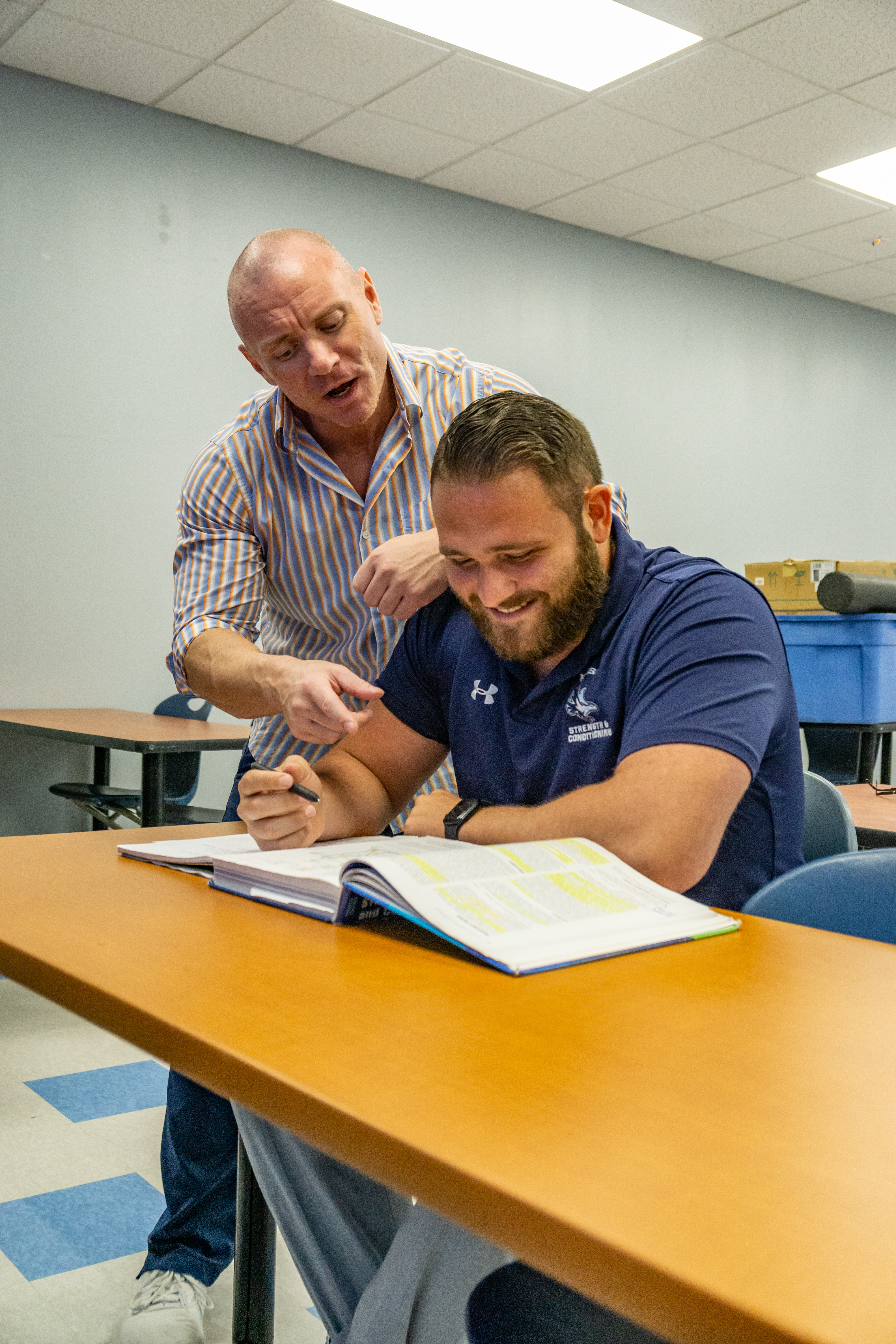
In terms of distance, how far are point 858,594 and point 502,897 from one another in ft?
9.55

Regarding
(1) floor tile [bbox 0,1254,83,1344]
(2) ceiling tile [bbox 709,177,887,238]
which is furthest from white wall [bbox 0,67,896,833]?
(1) floor tile [bbox 0,1254,83,1344]

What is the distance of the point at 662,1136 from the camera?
0.58 meters

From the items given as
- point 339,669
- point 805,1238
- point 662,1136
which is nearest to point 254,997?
point 662,1136

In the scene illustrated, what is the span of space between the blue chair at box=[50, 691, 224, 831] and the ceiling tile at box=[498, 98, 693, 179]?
8.34ft

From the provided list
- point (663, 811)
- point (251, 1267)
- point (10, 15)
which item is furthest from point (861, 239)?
point (251, 1267)

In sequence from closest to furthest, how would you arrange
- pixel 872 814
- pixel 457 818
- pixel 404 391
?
pixel 457 818
pixel 404 391
pixel 872 814

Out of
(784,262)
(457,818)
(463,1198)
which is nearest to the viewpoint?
(463,1198)

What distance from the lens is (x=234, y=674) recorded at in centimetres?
157

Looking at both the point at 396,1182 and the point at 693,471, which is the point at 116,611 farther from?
the point at 396,1182

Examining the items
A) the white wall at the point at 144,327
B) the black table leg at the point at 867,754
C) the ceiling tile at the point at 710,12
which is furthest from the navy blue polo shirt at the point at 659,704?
the white wall at the point at 144,327

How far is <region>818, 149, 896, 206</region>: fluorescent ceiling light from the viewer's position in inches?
183

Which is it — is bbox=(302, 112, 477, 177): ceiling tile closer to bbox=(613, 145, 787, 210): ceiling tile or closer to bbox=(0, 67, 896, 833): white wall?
bbox=(0, 67, 896, 833): white wall

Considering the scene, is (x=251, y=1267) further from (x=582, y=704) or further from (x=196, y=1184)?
(x=582, y=704)

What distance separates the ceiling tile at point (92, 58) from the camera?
3627 millimetres
